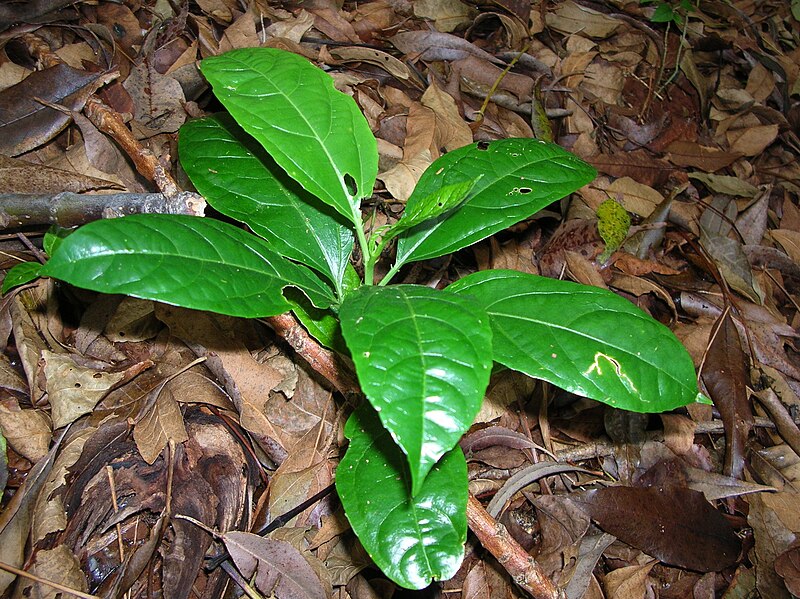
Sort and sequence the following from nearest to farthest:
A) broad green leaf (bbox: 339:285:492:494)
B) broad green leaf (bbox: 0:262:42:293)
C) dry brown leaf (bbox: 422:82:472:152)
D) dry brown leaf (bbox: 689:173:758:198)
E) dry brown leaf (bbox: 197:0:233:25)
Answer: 1. broad green leaf (bbox: 339:285:492:494)
2. broad green leaf (bbox: 0:262:42:293)
3. dry brown leaf (bbox: 422:82:472:152)
4. dry brown leaf (bbox: 197:0:233:25)
5. dry brown leaf (bbox: 689:173:758:198)

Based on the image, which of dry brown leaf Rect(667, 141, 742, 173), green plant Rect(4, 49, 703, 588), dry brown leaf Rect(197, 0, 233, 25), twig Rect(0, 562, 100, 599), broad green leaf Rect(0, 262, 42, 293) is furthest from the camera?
dry brown leaf Rect(667, 141, 742, 173)

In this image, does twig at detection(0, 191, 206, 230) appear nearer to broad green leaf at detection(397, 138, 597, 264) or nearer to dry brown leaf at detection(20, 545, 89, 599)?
broad green leaf at detection(397, 138, 597, 264)

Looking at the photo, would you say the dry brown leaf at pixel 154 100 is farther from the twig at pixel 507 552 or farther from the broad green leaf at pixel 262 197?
the twig at pixel 507 552

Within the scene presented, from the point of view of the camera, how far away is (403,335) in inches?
50.8

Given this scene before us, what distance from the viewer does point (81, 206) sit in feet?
6.56

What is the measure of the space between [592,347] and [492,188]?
0.67 meters

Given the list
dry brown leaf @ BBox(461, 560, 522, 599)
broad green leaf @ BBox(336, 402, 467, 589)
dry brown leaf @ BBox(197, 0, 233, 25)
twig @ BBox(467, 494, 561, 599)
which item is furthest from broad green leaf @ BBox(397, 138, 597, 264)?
dry brown leaf @ BBox(197, 0, 233, 25)

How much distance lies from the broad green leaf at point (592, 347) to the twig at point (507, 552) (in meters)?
0.48

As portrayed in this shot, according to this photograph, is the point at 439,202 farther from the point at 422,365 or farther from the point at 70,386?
the point at 70,386

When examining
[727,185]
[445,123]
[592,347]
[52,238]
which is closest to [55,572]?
[52,238]

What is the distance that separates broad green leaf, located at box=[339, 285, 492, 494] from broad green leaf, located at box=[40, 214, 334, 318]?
0.26 metres

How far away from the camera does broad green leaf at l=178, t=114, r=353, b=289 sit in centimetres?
188

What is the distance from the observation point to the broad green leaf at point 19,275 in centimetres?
204

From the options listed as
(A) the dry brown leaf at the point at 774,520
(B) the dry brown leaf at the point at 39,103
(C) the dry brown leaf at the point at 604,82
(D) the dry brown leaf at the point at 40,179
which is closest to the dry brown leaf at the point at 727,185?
(C) the dry brown leaf at the point at 604,82
